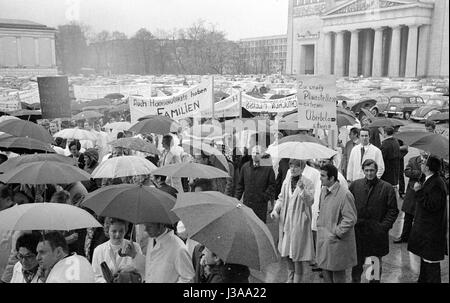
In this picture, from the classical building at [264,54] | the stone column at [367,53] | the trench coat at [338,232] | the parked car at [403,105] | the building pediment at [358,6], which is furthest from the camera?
the classical building at [264,54]

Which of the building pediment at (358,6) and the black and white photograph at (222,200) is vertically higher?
the building pediment at (358,6)

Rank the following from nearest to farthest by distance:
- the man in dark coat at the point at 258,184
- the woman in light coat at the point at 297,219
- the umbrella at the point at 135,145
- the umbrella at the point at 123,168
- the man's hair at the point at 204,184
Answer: the man's hair at the point at 204,184 < the woman in light coat at the point at 297,219 < the umbrella at the point at 123,168 < the man in dark coat at the point at 258,184 < the umbrella at the point at 135,145

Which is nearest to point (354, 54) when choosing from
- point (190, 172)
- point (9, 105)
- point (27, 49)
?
point (27, 49)

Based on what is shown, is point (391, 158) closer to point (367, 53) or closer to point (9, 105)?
point (9, 105)

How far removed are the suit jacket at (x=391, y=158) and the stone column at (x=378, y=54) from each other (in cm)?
5203

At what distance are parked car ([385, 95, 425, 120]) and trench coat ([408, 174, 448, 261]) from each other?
79.9 ft

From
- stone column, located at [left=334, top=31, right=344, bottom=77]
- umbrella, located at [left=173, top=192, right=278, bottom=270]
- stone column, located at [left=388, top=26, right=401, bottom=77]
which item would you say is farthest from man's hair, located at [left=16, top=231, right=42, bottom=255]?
stone column, located at [left=334, top=31, right=344, bottom=77]

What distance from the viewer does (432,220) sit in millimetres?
4816

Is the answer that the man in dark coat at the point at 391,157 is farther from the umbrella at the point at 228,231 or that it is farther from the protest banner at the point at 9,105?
the protest banner at the point at 9,105

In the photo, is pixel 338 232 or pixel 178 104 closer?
pixel 338 232

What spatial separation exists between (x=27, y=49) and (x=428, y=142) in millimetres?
32975

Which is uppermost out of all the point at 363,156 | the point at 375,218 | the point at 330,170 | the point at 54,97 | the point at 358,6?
the point at 358,6

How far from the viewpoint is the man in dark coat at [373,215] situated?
4980mm

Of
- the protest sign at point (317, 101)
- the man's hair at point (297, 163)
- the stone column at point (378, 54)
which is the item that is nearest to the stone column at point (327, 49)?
the stone column at point (378, 54)
